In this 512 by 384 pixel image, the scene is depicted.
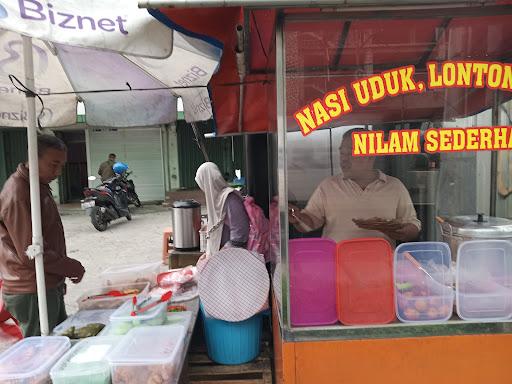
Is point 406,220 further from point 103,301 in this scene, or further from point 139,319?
point 103,301

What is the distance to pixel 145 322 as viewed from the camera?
217cm

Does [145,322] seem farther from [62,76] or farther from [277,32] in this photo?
[62,76]

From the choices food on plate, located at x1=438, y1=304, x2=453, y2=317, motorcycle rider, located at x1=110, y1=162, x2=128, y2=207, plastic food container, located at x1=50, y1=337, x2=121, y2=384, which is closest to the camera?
plastic food container, located at x1=50, y1=337, x2=121, y2=384

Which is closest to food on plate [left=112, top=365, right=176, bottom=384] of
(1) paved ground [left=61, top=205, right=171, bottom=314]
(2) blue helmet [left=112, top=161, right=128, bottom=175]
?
(1) paved ground [left=61, top=205, right=171, bottom=314]

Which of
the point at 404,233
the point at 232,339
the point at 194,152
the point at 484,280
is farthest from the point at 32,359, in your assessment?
the point at 194,152

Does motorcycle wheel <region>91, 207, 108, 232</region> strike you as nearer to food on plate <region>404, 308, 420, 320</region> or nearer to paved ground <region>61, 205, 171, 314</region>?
paved ground <region>61, 205, 171, 314</region>

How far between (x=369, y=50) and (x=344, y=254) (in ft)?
3.69

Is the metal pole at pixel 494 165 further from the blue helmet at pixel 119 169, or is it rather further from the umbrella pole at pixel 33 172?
the blue helmet at pixel 119 169

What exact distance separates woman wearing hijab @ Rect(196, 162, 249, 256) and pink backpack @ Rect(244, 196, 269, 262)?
5 centimetres

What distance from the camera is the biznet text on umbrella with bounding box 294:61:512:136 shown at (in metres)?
1.67

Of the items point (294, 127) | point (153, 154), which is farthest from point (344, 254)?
point (153, 154)

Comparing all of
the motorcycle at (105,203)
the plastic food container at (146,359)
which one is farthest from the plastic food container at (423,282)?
the motorcycle at (105,203)

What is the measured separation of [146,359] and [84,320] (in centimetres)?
94

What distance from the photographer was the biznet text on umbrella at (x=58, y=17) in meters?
1.46
